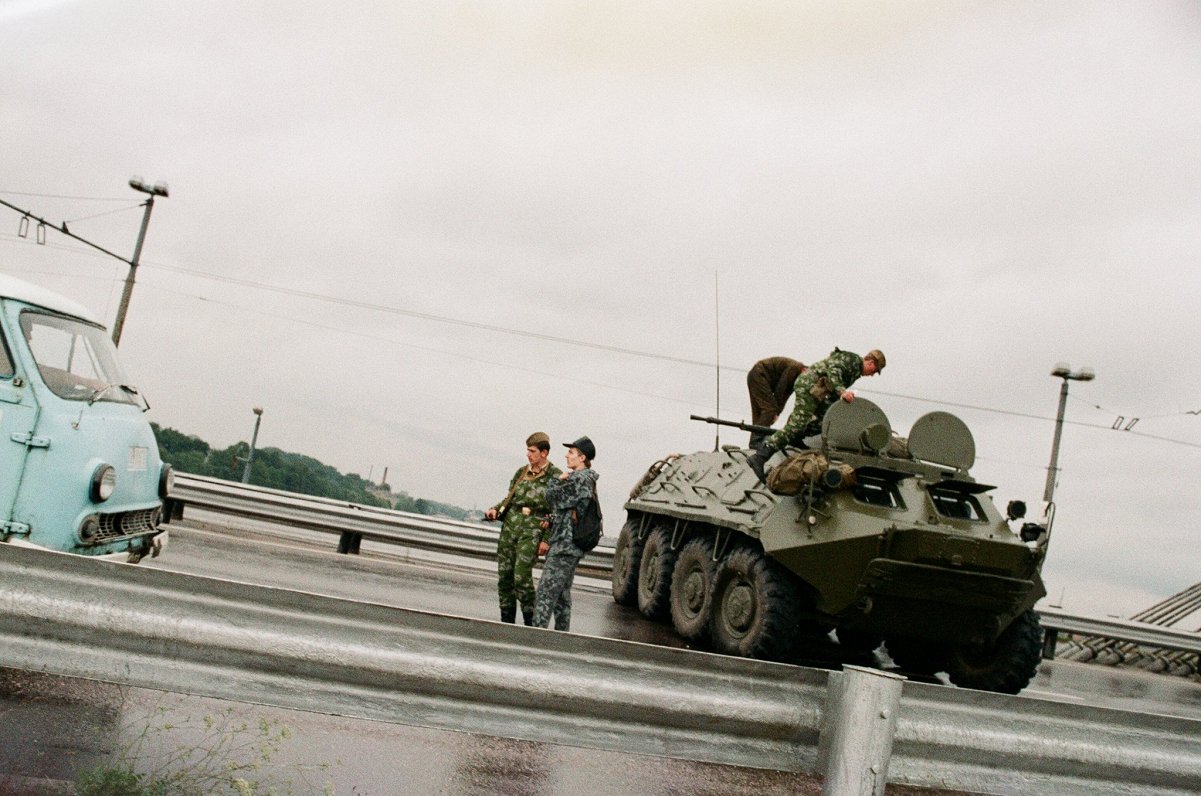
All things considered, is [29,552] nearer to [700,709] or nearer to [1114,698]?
[700,709]

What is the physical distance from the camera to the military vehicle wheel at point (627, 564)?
1333 centimetres

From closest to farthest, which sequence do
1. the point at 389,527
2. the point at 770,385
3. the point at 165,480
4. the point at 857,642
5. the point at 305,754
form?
the point at 305,754 → the point at 165,480 → the point at 857,642 → the point at 770,385 → the point at 389,527

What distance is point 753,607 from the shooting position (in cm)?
919

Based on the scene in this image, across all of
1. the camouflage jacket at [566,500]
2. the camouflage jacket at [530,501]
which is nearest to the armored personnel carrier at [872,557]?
the camouflage jacket at [566,500]

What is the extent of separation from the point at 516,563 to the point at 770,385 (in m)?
5.06

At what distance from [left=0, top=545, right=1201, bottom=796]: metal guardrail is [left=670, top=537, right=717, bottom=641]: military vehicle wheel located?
6.64m

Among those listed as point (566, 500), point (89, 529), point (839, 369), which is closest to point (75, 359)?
point (89, 529)

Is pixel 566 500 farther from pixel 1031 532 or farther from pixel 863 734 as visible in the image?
pixel 863 734

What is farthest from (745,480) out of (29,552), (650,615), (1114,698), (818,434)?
(29,552)

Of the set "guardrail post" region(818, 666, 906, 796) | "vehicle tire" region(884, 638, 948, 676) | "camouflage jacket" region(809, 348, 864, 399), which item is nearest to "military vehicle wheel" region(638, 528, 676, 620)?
"vehicle tire" region(884, 638, 948, 676)

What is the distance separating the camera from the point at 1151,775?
371 centimetres

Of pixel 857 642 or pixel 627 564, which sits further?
pixel 627 564

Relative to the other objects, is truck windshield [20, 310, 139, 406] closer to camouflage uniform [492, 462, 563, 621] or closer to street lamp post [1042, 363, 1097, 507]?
camouflage uniform [492, 462, 563, 621]

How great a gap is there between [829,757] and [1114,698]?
9872mm
